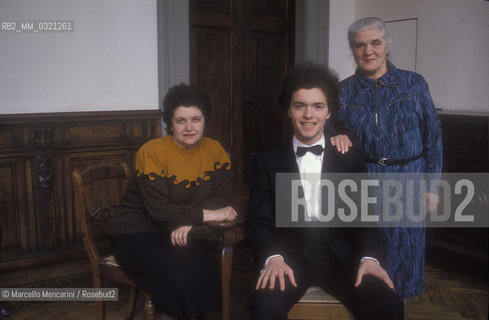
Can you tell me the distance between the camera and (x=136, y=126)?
3.89m

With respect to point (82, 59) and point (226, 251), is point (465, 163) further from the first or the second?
point (82, 59)

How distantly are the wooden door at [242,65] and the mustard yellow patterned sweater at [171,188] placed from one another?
86.1 inches

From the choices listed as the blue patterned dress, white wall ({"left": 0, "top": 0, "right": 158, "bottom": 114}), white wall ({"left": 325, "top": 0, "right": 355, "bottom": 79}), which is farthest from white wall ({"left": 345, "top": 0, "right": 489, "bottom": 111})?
white wall ({"left": 0, "top": 0, "right": 158, "bottom": 114})

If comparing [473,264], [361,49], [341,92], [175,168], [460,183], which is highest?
[361,49]

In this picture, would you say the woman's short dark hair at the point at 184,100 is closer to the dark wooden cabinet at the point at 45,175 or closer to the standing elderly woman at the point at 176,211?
the standing elderly woman at the point at 176,211

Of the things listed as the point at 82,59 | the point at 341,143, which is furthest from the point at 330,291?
the point at 82,59

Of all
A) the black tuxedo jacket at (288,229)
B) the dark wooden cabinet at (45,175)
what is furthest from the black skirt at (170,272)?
the dark wooden cabinet at (45,175)

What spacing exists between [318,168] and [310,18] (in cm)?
323

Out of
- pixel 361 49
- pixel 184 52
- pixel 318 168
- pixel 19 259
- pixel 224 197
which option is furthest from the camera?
pixel 184 52

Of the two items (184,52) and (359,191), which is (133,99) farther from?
(359,191)

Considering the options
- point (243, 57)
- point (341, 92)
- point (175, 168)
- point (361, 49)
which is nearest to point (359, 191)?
point (341, 92)

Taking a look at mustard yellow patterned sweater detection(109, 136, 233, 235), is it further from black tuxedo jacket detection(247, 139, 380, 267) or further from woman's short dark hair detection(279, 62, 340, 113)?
woman's short dark hair detection(279, 62, 340, 113)

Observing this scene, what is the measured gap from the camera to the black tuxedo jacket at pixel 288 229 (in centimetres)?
203

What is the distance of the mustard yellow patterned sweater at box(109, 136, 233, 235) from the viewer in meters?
2.32
